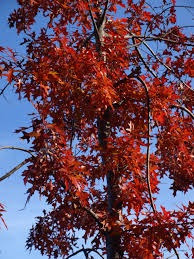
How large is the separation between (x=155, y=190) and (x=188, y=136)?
3.39 ft

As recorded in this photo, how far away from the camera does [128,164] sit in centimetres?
590

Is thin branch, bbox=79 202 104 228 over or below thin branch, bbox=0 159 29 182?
below

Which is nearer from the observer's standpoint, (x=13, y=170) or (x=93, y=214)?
(x=13, y=170)

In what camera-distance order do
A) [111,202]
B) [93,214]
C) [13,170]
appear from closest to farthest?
1. [13,170]
2. [93,214]
3. [111,202]

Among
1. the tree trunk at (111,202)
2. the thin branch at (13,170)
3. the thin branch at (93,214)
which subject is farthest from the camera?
the tree trunk at (111,202)

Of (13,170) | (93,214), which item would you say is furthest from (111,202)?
(13,170)

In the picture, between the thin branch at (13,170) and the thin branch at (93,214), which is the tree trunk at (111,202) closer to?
the thin branch at (93,214)

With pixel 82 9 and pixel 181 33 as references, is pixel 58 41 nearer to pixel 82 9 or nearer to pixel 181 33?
→ pixel 82 9

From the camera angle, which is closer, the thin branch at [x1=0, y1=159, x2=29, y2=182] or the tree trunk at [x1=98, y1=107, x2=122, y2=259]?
the thin branch at [x1=0, y1=159, x2=29, y2=182]

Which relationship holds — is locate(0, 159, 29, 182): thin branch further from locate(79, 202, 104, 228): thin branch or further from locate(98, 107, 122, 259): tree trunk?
locate(98, 107, 122, 259): tree trunk

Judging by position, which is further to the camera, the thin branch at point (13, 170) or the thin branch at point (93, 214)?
the thin branch at point (93, 214)

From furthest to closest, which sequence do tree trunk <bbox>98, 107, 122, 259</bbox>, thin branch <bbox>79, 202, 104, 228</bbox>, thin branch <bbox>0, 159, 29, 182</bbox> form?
tree trunk <bbox>98, 107, 122, 259</bbox> < thin branch <bbox>79, 202, 104, 228</bbox> < thin branch <bbox>0, 159, 29, 182</bbox>

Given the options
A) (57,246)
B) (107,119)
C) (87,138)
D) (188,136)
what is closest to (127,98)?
(107,119)

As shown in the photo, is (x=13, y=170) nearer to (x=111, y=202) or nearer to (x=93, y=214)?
(x=93, y=214)
